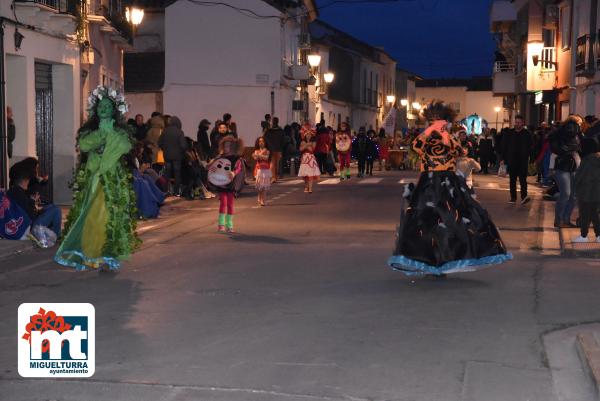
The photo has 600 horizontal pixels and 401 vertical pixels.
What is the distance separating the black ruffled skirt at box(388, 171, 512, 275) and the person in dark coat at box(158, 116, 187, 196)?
1358 cm

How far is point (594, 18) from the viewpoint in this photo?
3309 cm

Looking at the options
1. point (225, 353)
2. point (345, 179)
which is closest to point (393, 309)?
point (225, 353)

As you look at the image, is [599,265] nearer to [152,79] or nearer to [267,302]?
[267,302]

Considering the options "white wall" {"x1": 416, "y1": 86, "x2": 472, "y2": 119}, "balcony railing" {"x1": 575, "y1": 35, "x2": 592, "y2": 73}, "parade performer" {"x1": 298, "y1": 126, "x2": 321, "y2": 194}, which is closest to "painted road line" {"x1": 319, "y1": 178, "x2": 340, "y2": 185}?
"parade performer" {"x1": 298, "y1": 126, "x2": 321, "y2": 194}

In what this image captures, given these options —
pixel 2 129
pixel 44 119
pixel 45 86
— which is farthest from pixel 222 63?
pixel 2 129

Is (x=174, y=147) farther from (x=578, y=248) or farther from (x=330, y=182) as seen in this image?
(x=578, y=248)

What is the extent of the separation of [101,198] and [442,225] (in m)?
3.59

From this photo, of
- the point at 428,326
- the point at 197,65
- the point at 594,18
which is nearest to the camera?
the point at 428,326

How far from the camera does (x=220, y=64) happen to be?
45.1 metres

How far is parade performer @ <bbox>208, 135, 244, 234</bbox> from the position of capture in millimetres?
16188

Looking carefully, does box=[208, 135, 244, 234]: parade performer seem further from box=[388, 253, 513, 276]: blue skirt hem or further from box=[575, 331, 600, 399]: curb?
box=[575, 331, 600, 399]: curb

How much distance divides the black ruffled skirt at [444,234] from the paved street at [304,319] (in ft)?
0.74

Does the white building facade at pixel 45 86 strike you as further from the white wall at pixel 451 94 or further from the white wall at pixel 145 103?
the white wall at pixel 451 94

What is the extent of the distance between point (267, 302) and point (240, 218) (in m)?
9.05
